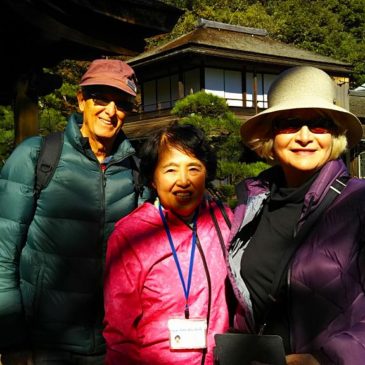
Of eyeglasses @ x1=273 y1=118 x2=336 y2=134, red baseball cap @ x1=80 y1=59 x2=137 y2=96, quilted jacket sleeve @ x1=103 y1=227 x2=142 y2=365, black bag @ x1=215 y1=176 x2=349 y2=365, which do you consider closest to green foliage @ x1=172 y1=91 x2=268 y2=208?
red baseball cap @ x1=80 y1=59 x2=137 y2=96

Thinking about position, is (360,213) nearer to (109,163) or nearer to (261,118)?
(261,118)

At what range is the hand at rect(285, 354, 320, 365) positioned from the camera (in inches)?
52.6

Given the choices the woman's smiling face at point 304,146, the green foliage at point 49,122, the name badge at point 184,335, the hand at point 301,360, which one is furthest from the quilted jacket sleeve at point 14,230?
the green foliage at point 49,122

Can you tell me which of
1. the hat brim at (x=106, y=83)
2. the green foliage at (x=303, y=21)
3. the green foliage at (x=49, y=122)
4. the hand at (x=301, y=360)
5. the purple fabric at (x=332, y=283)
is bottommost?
the hand at (x=301, y=360)

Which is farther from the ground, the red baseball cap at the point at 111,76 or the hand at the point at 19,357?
the red baseball cap at the point at 111,76

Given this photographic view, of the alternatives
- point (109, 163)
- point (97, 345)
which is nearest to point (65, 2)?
point (109, 163)

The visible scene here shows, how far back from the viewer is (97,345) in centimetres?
218

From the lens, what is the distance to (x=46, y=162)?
2125 millimetres

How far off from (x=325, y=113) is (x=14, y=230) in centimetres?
128

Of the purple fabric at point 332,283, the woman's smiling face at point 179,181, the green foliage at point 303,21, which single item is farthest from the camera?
the green foliage at point 303,21

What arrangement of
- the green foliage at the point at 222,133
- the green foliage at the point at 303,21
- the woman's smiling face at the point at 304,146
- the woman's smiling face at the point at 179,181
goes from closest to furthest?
A: the woman's smiling face at the point at 304,146
the woman's smiling face at the point at 179,181
the green foliage at the point at 222,133
the green foliage at the point at 303,21

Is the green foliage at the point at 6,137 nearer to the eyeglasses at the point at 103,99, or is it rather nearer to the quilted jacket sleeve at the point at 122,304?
the eyeglasses at the point at 103,99

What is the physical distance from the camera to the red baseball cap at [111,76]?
7.32 ft

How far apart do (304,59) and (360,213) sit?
18926 millimetres
